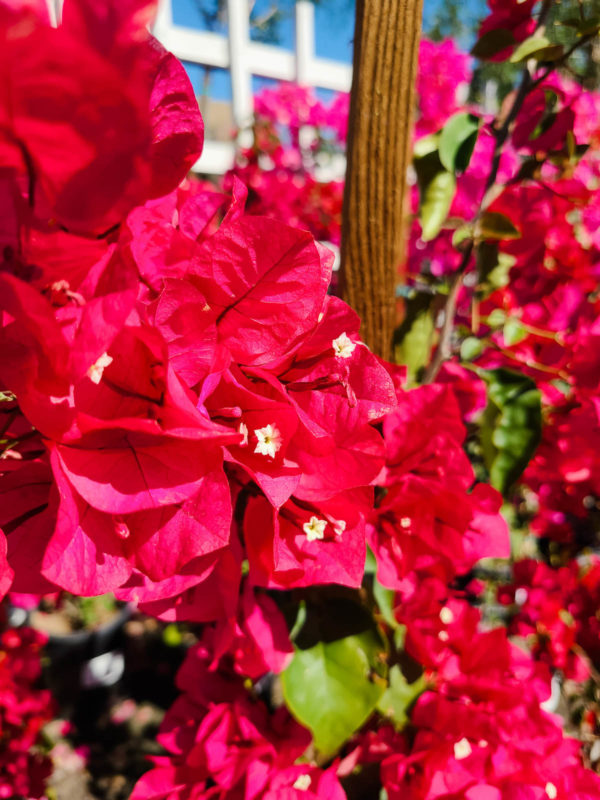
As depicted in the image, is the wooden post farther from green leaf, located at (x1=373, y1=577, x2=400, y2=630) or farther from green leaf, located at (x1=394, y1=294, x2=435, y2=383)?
green leaf, located at (x1=373, y1=577, x2=400, y2=630)

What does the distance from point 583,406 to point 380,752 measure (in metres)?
0.50

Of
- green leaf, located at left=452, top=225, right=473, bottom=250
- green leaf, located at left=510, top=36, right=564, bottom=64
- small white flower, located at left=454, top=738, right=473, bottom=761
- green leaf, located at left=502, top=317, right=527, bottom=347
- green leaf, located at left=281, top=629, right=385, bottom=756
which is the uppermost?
green leaf, located at left=510, top=36, right=564, bottom=64

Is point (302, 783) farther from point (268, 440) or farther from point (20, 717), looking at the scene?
point (20, 717)

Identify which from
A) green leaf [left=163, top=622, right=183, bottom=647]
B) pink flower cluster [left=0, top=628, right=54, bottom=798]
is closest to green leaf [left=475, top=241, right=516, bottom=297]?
pink flower cluster [left=0, top=628, right=54, bottom=798]

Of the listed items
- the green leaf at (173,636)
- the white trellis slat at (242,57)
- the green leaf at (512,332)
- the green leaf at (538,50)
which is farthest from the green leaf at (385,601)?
the white trellis slat at (242,57)

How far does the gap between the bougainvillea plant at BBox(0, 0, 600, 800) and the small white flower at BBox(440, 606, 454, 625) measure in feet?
0.03

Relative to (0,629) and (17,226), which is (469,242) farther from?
(0,629)

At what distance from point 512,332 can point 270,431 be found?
51 centimetres

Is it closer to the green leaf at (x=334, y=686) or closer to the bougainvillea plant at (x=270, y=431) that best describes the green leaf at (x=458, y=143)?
the bougainvillea plant at (x=270, y=431)

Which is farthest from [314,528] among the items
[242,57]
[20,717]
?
[242,57]

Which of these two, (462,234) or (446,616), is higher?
(462,234)

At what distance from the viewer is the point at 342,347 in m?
0.35

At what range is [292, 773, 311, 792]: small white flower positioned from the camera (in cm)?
53

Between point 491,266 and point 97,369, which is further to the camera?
point 491,266
